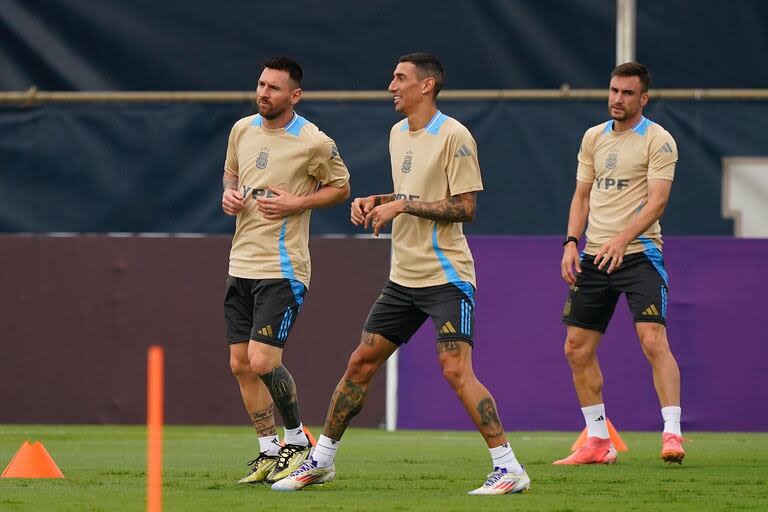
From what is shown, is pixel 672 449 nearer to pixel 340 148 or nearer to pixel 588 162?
pixel 588 162

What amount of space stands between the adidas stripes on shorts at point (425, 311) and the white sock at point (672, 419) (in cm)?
194

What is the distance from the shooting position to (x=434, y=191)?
7.18m

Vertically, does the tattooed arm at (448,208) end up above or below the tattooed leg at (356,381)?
above

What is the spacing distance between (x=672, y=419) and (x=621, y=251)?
103 cm

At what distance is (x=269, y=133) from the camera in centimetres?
779

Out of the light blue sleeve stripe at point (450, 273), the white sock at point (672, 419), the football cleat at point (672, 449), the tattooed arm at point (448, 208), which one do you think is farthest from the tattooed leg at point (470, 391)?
the white sock at point (672, 419)

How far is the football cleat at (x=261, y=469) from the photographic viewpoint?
297 inches

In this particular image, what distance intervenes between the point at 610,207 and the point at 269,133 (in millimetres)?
2302

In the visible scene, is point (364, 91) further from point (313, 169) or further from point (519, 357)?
point (313, 169)

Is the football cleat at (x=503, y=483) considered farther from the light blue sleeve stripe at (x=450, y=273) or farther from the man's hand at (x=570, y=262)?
the man's hand at (x=570, y=262)

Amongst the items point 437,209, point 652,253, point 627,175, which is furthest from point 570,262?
point 437,209

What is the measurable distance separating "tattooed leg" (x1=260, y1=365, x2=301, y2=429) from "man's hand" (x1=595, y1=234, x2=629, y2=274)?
6.83ft

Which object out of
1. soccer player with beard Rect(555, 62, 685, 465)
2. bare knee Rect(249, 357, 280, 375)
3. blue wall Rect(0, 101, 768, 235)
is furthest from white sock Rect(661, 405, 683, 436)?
blue wall Rect(0, 101, 768, 235)

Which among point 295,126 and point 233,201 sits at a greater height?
point 295,126
